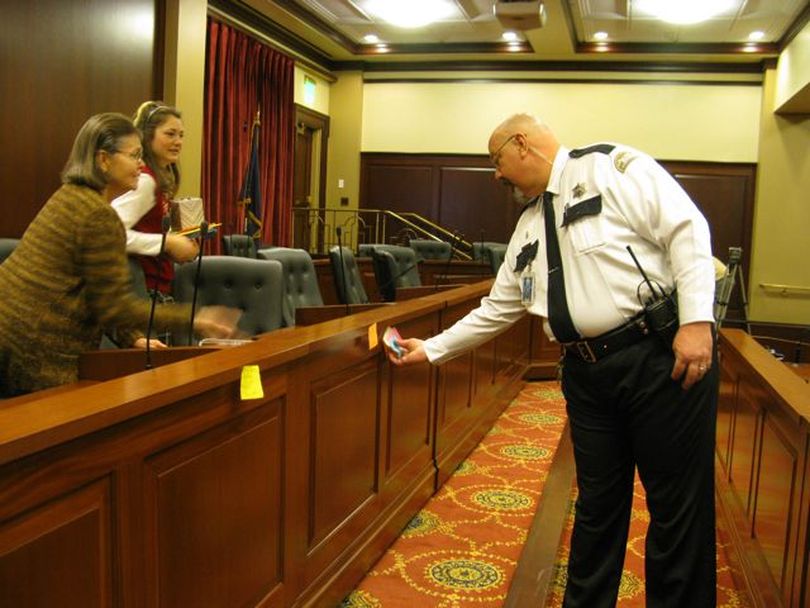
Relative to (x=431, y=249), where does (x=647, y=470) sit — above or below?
below

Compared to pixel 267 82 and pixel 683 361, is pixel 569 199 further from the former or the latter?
pixel 267 82

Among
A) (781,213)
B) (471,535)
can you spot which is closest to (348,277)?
(471,535)

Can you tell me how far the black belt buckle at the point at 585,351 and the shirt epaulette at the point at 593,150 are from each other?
0.47m

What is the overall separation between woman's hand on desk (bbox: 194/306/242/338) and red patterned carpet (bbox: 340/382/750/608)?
2.97ft

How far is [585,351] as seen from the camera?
1925 millimetres

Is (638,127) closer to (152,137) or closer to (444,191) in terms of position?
(444,191)

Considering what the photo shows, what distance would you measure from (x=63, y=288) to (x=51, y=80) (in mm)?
4478

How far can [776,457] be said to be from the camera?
87.2 inches

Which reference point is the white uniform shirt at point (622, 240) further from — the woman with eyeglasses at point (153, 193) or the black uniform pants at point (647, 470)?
the woman with eyeglasses at point (153, 193)

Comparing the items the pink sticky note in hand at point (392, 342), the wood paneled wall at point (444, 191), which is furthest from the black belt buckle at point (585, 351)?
the wood paneled wall at point (444, 191)

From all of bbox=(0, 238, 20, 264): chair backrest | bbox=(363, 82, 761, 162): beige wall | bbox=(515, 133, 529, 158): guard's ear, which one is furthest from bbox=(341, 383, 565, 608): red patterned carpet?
bbox=(363, 82, 761, 162): beige wall

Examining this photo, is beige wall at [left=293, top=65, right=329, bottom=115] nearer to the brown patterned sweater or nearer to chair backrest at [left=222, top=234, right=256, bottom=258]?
chair backrest at [left=222, top=234, right=256, bottom=258]

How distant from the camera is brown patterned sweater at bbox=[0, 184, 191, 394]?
1716mm

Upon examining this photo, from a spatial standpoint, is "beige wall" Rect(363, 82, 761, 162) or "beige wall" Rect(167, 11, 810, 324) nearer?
"beige wall" Rect(167, 11, 810, 324)
